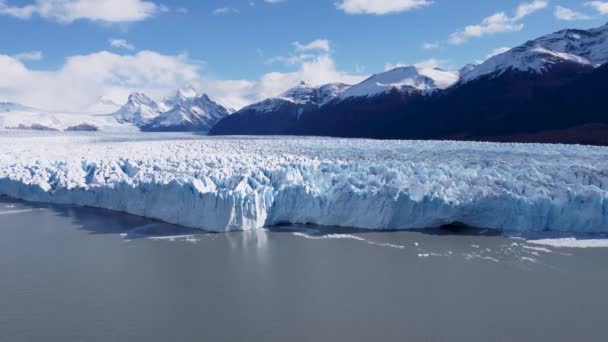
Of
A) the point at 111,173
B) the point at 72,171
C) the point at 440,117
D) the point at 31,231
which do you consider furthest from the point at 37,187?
the point at 440,117

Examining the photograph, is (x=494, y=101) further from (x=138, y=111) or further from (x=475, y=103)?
(x=138, y=111)

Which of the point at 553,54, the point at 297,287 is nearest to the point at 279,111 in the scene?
the point at 553,54

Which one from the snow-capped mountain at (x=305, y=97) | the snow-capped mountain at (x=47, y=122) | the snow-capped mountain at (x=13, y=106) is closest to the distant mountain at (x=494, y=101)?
the snow-capped mountain at (x=305, y=97)

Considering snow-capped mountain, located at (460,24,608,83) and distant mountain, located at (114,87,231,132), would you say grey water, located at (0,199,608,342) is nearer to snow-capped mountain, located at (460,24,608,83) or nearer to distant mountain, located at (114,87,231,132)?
snow-capped mountain, located at (460,24,608,83)

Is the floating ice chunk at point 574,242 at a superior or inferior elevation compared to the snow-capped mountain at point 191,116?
inferior

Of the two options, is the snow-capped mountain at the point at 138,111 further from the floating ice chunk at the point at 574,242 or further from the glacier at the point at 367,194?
the floating ice chunk at the point at 574,242

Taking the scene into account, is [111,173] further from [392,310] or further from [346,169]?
[392,310]

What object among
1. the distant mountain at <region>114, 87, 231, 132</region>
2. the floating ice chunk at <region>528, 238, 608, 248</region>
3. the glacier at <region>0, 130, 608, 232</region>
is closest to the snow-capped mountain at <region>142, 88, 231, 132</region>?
the distant mountain at <region>114, 87, 231, 132</region>
